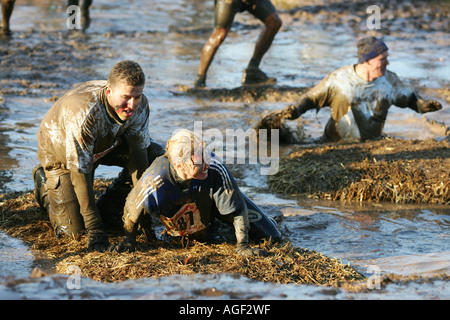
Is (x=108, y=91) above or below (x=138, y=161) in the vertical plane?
above

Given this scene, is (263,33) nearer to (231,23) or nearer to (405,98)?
(231,23)

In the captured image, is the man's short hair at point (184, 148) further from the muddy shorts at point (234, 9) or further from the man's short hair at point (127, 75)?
the muddy shorts at point (234, 9)

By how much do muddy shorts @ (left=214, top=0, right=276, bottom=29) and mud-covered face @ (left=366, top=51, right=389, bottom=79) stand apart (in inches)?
92.8

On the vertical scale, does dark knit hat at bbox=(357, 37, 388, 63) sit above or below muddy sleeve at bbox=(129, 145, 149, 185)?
above

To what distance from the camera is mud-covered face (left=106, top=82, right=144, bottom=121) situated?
4.17 m

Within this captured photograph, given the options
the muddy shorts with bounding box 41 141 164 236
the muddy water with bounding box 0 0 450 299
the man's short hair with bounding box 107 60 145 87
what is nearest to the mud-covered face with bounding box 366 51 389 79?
the muddy water with bounding box 0 0 450 299

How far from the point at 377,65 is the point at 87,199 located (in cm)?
344

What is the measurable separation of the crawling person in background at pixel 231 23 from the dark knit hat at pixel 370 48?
2.28 metres

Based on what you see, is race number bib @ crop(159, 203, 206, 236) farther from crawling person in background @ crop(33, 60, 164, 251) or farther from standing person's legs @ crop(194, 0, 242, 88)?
standing person's legs @ crop(194, 0, 242, 88)

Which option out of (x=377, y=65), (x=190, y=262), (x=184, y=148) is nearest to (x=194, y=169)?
(x=184, y=148)

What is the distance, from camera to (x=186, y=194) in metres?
4.20
